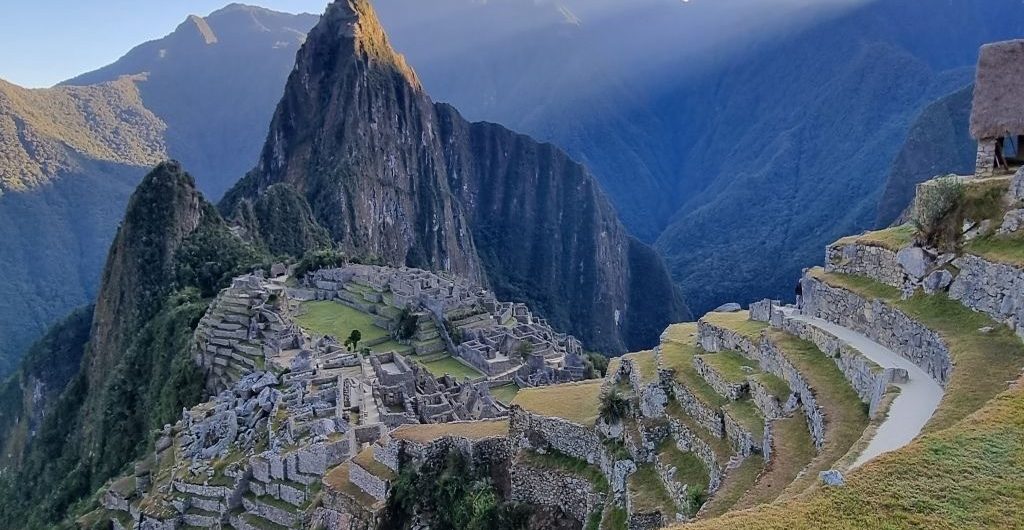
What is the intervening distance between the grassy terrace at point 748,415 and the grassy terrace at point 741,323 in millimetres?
2542

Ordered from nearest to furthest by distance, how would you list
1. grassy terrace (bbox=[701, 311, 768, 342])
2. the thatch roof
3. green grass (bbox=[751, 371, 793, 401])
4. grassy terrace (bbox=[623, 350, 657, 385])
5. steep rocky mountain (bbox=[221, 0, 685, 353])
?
green grass (bbox=[751, 371, 793, 401]), the thatch roof, grassy terrace (bbox=[701, 311, 768, 342]), grassy terrace (bbox=[623, 350, 657, 385]), steep rocky mountain (bbox=[221, 0, 685, 353])

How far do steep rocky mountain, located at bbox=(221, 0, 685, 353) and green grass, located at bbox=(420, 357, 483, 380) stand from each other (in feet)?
238

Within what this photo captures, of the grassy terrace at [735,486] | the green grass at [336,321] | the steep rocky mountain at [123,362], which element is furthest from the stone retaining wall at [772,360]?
the steep rocky mountain at [123,362]

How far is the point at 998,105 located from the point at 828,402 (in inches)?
326

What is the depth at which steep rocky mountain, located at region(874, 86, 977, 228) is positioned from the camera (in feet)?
381

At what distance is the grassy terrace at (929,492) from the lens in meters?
6.64

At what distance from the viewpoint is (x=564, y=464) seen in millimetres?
16781

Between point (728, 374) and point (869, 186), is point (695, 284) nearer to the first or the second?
point (869, 186)

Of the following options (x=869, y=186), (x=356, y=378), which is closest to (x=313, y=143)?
(x=869, y=186)

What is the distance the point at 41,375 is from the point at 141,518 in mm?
82066

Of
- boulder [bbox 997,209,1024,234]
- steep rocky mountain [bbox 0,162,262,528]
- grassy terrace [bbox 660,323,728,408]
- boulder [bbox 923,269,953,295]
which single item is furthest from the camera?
steep rocky mountain [bbox 0,162,262,528]

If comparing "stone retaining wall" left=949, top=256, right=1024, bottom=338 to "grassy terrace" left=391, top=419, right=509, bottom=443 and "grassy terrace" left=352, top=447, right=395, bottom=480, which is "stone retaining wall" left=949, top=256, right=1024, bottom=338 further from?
"grassy terrace" left=352, top=447, right=395, bottom=480

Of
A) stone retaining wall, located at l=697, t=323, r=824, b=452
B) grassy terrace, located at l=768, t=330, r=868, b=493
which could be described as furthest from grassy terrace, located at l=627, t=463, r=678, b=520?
grassy terrace, located at l=768, t=330, r=868, b=493

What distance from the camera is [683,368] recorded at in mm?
16484
